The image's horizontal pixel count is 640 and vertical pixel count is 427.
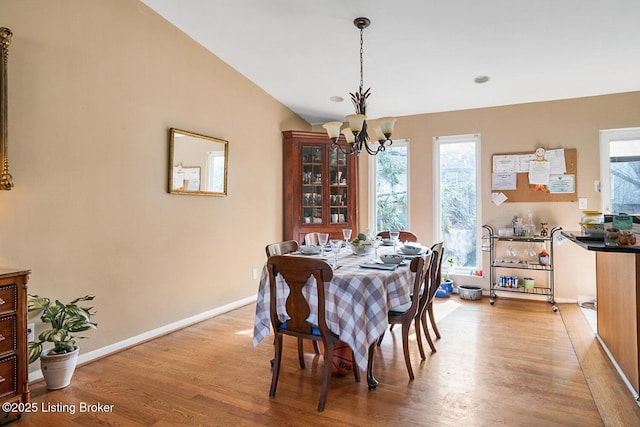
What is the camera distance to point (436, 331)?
10.0ft

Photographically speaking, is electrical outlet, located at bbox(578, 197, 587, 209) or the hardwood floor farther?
electrical outlet, located at bbox(578, 197, 587, 209)

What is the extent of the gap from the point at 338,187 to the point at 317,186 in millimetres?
302

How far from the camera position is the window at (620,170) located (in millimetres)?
3994

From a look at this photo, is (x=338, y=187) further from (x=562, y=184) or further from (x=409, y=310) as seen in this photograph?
(x=409, y=310)

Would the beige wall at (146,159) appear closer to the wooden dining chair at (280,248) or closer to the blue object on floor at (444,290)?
the blue object on floor at (444,290)

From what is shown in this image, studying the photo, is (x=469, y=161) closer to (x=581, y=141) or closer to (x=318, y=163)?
(x=581, y=141)

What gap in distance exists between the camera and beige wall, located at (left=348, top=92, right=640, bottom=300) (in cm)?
408

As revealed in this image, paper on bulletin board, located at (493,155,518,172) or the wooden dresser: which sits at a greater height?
paper on bulletin board, located at (493,155,518,172)

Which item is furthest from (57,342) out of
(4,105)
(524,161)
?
(524,161)

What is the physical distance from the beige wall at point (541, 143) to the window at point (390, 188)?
0.13 m

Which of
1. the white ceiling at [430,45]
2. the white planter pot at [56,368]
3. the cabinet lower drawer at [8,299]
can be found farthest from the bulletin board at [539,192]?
the cabinet lower drawer at [8,299]

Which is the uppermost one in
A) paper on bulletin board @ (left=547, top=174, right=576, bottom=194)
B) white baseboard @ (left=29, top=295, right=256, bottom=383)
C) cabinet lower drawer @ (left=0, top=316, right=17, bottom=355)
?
paper on bulletin board @ (left=547, top=174, right=576, bottom=194)

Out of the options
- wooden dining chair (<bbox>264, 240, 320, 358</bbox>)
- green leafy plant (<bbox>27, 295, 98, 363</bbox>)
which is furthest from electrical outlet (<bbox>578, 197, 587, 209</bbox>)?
green leafy plant (<bbox>27, 295, 98, 363</bbox>)

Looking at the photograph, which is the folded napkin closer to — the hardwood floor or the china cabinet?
the hardwood floor
